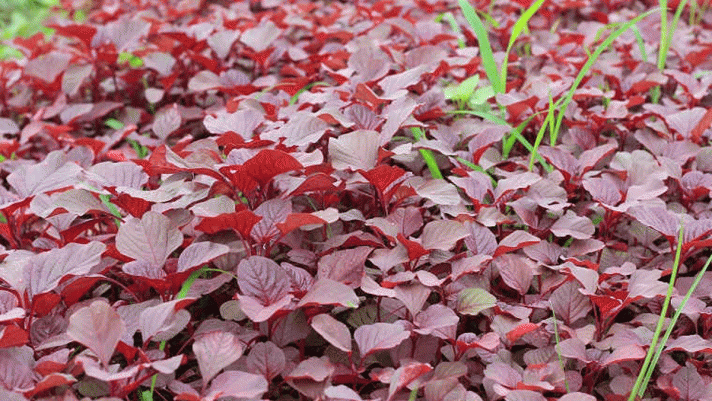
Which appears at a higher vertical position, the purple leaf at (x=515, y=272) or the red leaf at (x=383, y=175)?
the red leaf at (x=383, y=175)

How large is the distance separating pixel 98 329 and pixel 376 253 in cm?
53

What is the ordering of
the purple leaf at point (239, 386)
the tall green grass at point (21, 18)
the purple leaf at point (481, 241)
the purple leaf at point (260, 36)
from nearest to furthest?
the purple leaf at point (239, 386), the purple leaf at point (481, 241), the purple leaf at point (260, 36), the tall green grass at point (21, 18)

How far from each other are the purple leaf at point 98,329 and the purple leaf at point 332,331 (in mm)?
311

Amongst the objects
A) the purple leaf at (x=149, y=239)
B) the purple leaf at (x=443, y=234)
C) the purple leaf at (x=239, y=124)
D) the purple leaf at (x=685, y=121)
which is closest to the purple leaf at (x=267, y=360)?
the purple leaf at (x=149, y=239)

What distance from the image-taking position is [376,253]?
135 cm

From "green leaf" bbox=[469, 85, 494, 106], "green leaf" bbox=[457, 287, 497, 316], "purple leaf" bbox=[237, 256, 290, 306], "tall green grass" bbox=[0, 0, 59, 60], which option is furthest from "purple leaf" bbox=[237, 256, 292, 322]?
"tall green grass" bbox=[0, 0, 59, 60]

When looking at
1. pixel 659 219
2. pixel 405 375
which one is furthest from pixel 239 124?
pixel 659 219

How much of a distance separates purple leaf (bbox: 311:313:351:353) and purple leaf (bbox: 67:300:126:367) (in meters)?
0.31

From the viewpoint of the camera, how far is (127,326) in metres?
1.22

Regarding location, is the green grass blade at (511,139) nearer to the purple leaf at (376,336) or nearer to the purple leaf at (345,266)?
the purple leaf at (345,266)

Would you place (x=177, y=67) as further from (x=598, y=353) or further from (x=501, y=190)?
(x=598, y=353)

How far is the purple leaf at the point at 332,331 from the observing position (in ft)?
3.72

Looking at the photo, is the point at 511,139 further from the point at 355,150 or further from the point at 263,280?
the point at 263,280

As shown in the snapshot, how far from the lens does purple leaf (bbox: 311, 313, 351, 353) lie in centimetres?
113
